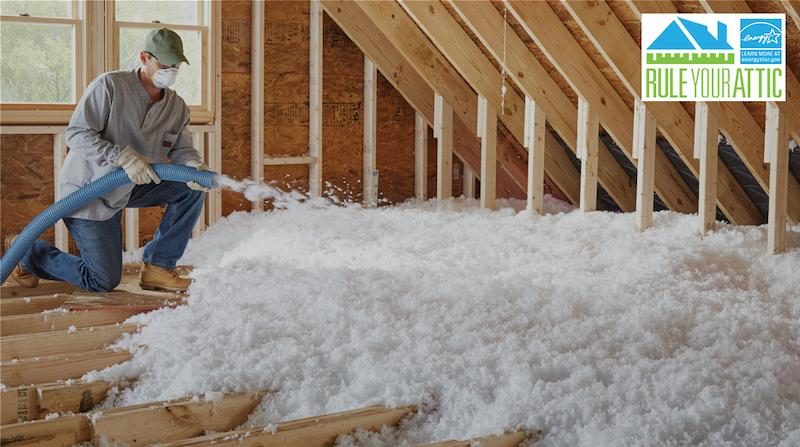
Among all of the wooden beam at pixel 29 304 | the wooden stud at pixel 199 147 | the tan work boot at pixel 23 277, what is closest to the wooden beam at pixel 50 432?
the wooden beam at pixel 29 304

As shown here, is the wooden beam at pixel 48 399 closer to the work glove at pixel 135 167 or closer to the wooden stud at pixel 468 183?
the work glove at pixel 135 167

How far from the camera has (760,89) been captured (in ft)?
14.2

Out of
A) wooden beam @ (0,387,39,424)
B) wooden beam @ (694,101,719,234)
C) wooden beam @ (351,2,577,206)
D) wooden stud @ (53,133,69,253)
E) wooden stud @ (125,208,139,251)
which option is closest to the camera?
wooden beam @ (0,387,39,424)

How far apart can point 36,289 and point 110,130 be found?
78 cm

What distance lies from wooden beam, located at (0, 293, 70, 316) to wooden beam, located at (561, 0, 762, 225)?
2.34m

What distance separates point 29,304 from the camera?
3740 millimetres

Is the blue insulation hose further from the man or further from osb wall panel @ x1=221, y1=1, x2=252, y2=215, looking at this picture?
osb wall panel @ x1=221, y1=1, x2=252, y2=215

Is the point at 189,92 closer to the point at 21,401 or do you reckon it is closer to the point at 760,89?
the point at 760,89

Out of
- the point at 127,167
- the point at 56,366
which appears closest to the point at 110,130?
the point at 127,167

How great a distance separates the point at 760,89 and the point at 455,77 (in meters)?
2.03

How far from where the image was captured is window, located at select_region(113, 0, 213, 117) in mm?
5389

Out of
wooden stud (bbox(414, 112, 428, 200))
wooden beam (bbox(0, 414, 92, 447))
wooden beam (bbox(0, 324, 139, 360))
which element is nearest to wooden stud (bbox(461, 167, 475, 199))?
wooden stud (bbox(414, 112, 428, 200))

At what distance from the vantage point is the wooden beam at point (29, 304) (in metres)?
3.67

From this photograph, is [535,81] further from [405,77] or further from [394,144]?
[394,144]
